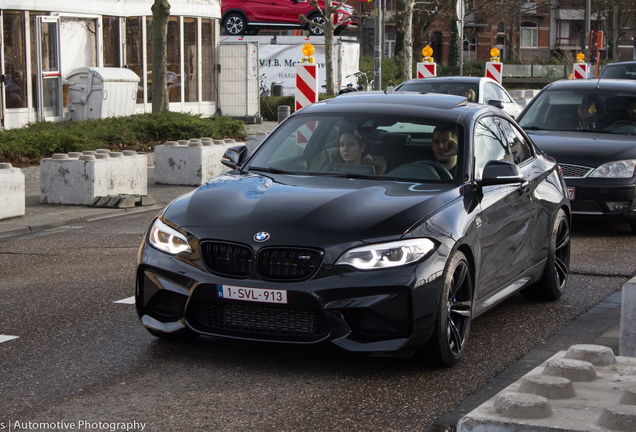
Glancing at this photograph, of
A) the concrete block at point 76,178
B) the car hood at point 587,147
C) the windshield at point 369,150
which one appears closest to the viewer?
the windshield at point 369,150

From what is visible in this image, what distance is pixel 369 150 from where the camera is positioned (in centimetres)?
606

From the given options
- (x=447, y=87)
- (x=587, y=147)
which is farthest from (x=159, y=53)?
(x=587, y=147)

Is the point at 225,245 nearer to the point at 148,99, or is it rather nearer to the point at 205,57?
the point at 148,99

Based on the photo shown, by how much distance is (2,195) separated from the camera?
10.8m

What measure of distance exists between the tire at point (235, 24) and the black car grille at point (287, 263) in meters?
36.2

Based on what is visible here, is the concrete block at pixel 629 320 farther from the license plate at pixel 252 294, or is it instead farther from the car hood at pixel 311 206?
the license plate at pixel 252 294

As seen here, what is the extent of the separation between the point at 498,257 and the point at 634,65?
1707 cm

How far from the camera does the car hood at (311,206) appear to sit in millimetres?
4926

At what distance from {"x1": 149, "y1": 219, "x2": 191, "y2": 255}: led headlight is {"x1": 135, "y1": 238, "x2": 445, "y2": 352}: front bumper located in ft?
0.16

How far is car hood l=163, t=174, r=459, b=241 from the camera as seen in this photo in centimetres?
493

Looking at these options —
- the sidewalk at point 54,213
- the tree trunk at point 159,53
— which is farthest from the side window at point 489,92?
the tree trunk at point 159,53

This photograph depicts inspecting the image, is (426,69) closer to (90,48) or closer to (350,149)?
(90,48)

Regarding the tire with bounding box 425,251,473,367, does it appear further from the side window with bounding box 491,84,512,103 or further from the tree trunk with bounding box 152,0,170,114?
the tree trunk with bounding box 152,0,170,114

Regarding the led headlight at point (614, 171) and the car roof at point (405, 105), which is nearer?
the car roof at point (405, 105)
